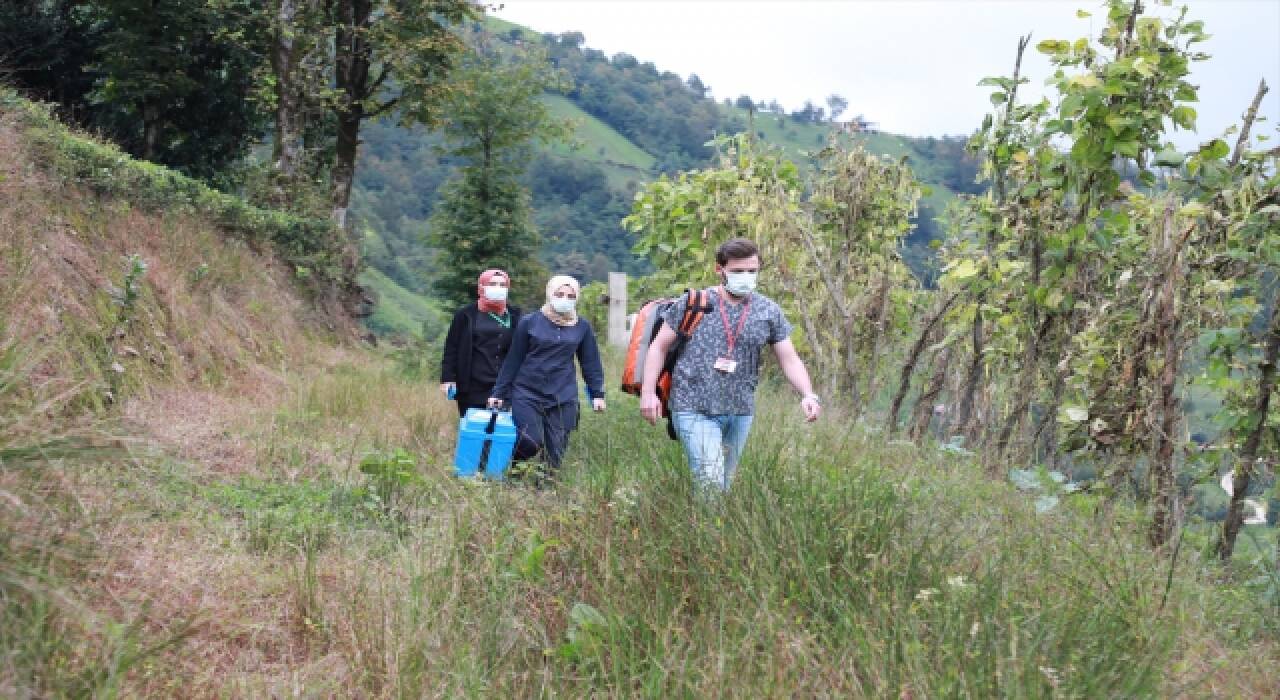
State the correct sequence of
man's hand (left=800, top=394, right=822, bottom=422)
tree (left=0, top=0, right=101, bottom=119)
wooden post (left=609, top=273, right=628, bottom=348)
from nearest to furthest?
man's hand (left=800, top=394, right=822, bottom=422), tree (left=0, top=0, right=101, bottom=119), wooden post (left=609, top=273, right=628, bottom=348)

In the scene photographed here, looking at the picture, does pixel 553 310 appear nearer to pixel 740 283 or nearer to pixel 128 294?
pixel 740 283

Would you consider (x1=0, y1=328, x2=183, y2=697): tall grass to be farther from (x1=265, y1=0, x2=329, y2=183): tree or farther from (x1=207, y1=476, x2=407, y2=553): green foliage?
(x1=265, y1=0, x2=329, y2=183): tree

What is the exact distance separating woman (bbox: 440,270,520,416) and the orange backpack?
91.1 inches

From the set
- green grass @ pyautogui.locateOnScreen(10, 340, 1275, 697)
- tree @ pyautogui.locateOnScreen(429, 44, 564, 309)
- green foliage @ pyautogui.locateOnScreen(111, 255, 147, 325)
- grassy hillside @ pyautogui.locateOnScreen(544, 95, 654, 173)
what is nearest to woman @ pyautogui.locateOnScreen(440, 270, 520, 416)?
green foliage @ pyautogui.locateOnScreen(111, 255, 147, 325)

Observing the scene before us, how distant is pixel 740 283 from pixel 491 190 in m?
31.3

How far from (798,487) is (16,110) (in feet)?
31.1

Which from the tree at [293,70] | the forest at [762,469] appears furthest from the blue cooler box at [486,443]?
the tree at [293,70]

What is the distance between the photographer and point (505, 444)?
768cm

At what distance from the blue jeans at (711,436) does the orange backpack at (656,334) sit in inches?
10.3

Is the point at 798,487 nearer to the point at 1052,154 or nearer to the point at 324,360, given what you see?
the point at 1052,154

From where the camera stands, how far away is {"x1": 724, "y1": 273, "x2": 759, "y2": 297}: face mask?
19.9 ft

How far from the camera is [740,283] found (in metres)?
6.07

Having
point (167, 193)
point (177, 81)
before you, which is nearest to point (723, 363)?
point (167, 193)

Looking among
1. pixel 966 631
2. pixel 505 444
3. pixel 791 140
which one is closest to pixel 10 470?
pixel 966 631
